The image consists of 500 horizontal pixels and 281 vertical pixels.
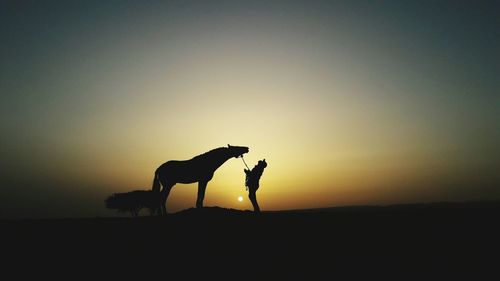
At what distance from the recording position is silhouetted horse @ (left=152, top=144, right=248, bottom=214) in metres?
16.8

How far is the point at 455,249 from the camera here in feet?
28.1

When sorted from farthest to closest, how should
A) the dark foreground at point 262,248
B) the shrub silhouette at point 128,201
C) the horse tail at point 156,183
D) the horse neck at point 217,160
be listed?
the shrub silhouette at point 128,201 < the horse tail at point 156,183 < the horse neck at point 217,160 < the dark foreground at point 262,248

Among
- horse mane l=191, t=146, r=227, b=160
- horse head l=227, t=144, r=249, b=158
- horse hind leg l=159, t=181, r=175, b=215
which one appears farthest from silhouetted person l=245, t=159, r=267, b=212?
horse hind leg l=159, t=181, r=175, b=215

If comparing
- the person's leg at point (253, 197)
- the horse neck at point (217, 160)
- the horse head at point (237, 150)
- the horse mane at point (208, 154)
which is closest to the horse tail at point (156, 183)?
the horse mane at point (208, 154)

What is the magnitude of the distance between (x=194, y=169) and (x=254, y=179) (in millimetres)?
2773

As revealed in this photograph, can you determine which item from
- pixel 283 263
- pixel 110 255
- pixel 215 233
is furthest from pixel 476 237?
pixel 110 255

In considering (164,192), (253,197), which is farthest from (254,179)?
(164,192)

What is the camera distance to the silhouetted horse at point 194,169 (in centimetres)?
1683

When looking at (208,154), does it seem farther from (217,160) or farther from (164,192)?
(164,192)

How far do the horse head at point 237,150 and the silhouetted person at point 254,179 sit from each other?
0.85 metres

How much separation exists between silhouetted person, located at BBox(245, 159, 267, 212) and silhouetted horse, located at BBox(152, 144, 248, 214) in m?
0.98

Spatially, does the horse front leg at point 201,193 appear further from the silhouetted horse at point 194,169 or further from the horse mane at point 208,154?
the horse mane at point 208,154

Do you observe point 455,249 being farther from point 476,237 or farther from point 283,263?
point 283,263

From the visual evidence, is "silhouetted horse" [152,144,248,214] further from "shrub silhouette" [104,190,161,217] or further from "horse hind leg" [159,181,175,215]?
"shrub silhouette" [104,190,161,217]
